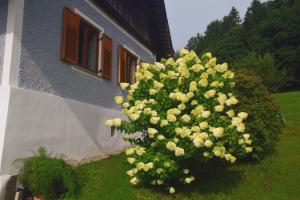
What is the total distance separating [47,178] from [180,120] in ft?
7.21

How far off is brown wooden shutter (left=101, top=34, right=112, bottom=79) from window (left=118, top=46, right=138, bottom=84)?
827mm

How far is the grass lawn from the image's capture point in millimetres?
5285

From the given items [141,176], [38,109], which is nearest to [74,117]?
[38,109]

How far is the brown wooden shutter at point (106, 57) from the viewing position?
9.38m

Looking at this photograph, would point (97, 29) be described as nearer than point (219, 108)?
No

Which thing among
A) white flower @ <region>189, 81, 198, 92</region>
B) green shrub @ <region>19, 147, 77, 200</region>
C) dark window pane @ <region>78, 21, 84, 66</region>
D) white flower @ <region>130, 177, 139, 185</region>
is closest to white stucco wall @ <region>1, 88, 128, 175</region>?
green shrub @ <region>19, 147, 77, 200</region>

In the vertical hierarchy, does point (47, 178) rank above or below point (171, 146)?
below

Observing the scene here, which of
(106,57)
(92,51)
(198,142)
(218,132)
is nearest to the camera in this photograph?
(198,142)

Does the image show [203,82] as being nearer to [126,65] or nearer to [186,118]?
[186,118]

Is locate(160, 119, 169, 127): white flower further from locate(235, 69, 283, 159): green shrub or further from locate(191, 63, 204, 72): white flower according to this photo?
locate(235, 69, 283, 159): green shrub

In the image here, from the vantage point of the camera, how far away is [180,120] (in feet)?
16.6

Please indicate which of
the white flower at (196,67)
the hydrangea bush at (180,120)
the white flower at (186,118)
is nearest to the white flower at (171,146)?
the hydrangea bush at (180,120)


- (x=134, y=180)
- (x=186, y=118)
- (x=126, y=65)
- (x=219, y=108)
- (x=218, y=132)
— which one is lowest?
(x=134, y=180)

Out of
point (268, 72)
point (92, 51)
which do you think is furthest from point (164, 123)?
point (268, 72)
